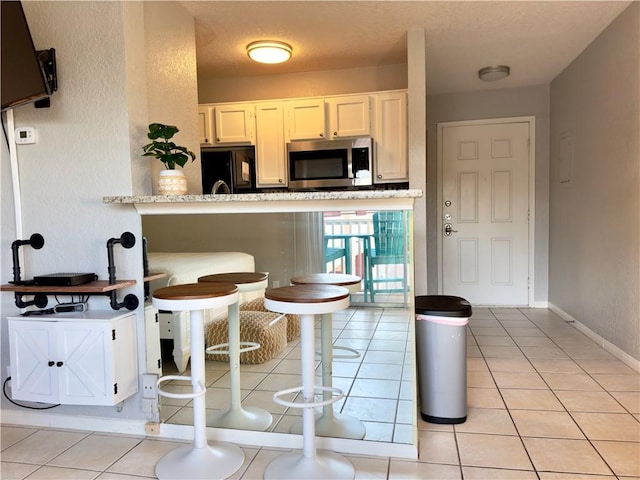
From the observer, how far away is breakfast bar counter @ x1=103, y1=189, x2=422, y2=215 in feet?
5.89

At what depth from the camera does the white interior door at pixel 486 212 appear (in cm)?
478

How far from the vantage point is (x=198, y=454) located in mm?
1881

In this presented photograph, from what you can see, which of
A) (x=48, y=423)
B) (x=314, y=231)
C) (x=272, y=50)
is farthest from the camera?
(x=272, y=50)

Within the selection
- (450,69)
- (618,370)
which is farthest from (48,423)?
(450,69)

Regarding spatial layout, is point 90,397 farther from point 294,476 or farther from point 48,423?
point 294,476

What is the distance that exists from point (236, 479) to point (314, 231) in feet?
3.49

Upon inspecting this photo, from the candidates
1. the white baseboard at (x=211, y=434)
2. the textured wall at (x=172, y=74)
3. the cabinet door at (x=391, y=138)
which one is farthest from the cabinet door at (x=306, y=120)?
the white baseboard at (x=211, y=434)

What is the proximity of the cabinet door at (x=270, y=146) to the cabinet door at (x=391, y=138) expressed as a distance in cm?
85

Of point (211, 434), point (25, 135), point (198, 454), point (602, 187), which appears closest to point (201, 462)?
point (198, 454)

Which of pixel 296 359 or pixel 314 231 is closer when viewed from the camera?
pixel 314 231

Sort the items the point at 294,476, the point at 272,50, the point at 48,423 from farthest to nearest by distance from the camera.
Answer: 1. the point at 272,50
2. the point at 48,423
3. the point at 294,476

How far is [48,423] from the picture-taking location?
2258 mm

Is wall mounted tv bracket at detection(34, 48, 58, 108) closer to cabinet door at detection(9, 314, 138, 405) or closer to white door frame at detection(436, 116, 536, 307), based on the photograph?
cabinet door at detection(9, 314, 138, 405)

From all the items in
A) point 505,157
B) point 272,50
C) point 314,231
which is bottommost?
point 314,231
